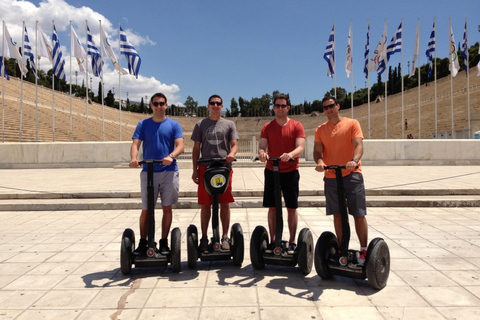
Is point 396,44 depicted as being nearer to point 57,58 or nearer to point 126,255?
point 57,58

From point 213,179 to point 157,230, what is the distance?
229 centimetres

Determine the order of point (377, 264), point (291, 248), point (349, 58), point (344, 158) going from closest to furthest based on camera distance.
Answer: point (377, 264), point (344, 158), point (291, 248), point (349, 58)

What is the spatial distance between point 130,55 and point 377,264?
19553mm

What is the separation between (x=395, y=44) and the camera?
68.9 ft

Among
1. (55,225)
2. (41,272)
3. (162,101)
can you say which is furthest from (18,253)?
(162,101)

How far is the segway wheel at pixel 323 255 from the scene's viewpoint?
327 cm

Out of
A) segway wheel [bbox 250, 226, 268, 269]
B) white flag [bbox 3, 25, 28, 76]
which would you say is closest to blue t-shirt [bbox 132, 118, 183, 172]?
segway wheel [bbox 250, 226, 268, 269]

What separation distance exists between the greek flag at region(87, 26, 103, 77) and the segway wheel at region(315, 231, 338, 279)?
21.3 m

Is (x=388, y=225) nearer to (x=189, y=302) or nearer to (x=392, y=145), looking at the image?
(x=189, y=302)

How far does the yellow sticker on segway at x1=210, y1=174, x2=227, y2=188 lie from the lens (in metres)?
3.49

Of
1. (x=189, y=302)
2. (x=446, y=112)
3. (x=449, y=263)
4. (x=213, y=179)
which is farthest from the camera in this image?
(x=446, y=112)

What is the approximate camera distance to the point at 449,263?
3750 millimetres

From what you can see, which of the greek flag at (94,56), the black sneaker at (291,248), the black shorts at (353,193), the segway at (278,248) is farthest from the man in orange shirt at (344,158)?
the greek flag at (94,56)

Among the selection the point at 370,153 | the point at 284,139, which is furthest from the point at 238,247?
the point at 370,153
